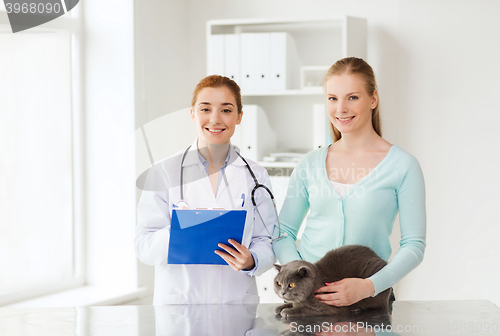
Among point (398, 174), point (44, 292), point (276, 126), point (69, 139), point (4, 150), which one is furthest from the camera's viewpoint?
point (276, 126)

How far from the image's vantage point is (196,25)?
3.15m

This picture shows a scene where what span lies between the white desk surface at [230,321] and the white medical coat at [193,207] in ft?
0.92

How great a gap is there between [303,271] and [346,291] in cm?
11

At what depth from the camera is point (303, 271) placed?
106cm

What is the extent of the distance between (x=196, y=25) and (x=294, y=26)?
721 mm

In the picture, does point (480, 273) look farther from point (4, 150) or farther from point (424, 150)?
point (4, 150)

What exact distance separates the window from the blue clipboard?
152 cm

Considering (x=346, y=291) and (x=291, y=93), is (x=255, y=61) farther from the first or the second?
(x=346, y=291)

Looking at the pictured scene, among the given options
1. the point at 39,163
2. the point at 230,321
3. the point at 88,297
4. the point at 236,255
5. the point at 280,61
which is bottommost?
the point at 88,297

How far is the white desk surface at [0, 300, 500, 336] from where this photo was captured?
0.97 meters

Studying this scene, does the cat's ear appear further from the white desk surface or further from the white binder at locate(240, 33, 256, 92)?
the white binder at locate(240, 33, 256, 92)

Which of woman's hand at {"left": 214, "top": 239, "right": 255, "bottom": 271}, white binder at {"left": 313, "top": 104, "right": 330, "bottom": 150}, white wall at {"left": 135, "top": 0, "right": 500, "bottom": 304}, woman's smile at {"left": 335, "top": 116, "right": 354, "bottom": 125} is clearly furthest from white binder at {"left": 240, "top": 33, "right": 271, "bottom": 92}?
woman's hand at {"left": 214, "top": 239, "right": 255, "bottom": 271}

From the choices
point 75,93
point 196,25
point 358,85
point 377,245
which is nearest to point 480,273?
point 377,245

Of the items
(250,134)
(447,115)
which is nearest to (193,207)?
(250,134)
